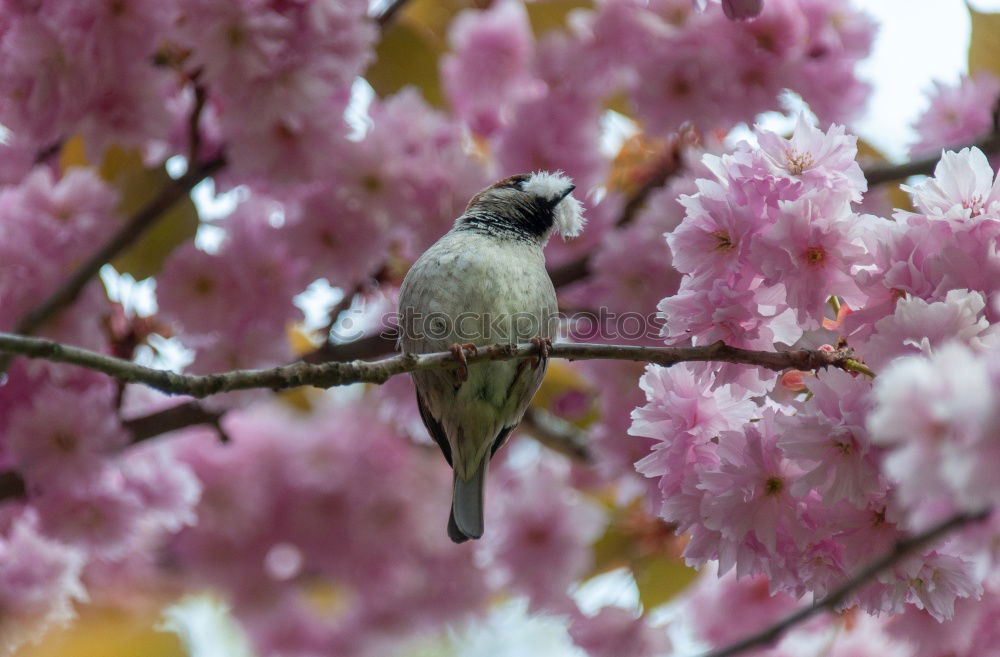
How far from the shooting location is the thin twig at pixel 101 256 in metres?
3.07

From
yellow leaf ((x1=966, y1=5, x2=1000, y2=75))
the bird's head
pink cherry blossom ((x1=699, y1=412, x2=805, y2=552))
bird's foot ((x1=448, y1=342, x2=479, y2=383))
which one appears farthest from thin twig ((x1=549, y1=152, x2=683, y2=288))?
pink cherry blossom ((x1=699, y1=412, x2=805, y2=552))

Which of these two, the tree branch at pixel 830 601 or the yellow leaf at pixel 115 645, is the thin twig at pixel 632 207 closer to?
the yellow leaf at pixel 115 645

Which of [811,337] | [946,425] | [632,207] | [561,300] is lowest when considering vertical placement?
[561,300]

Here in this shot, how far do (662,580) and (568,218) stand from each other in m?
1.51

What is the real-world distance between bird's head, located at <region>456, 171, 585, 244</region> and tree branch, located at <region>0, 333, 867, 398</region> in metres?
1.21

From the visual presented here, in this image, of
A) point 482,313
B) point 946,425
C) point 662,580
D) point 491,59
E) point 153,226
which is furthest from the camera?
point 491,59

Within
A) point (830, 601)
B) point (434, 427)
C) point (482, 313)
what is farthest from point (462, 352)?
point (830, 601)

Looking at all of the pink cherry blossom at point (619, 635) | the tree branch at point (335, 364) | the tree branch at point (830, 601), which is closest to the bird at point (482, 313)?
the pink cherry blossom at point (619, 635)

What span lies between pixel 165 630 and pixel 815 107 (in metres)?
2.60

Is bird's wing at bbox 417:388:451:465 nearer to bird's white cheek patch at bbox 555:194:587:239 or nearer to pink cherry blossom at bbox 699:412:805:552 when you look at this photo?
bird's white cheek patch at bbox 555:194:587:239

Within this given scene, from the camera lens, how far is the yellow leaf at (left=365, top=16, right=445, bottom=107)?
3738 mm

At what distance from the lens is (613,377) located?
11.2 ft

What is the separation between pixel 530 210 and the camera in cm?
320

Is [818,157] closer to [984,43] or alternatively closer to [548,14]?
[984,43]
